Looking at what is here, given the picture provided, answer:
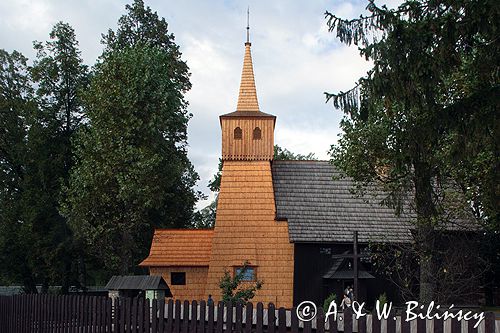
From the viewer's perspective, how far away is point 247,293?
1936 centimetres

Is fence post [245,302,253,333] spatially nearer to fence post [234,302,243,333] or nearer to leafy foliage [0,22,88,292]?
fence post [234,302,243,333]

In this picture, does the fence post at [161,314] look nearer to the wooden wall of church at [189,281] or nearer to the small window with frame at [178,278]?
the wooden wall of church at [189,281]

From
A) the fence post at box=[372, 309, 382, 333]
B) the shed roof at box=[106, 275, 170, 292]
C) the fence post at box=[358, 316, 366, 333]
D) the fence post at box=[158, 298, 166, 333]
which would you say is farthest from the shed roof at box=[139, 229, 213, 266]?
the fence post at box=[372, 309, 382, 333]

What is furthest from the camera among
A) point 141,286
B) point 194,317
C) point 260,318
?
point 141,286

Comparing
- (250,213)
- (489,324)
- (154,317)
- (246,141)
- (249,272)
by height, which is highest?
(246,141)

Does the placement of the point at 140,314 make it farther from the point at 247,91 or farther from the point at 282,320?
the point at 247,91

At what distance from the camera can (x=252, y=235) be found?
3108 centimetres

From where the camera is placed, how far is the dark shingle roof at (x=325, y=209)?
30.8m

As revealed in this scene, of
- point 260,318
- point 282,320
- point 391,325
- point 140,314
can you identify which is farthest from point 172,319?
point 391,325

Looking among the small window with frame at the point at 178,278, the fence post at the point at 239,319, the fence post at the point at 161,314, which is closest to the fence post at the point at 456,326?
the fence post at the point at 239,319

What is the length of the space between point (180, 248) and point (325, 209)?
7.26 m

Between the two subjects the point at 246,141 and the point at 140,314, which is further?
the point at 246,141

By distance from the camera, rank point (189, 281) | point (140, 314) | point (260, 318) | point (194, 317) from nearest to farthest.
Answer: point (260, 318), point (194, 317), point (140, 314), point (189, 281)

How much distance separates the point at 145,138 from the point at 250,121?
609 centimetres
